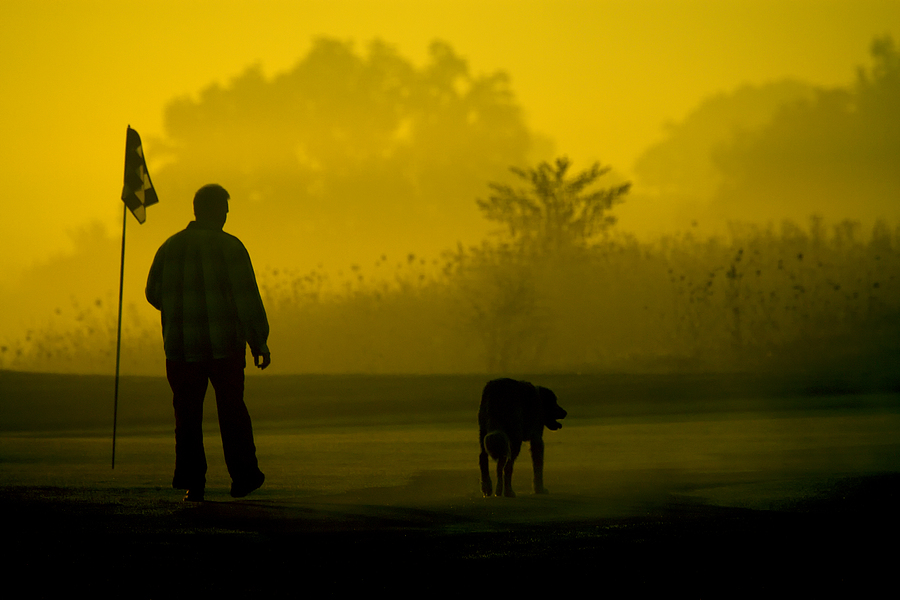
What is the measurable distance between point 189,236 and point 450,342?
21.3 m

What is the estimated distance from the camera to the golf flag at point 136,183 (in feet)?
43.9

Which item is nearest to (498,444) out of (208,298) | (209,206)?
(208,298)

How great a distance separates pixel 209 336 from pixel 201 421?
56 cm

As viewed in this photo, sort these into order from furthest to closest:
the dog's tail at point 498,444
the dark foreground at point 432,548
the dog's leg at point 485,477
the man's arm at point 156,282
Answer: the dog's leg at point 485,477 → the dog's tail at point 498,444 → the man's arm at point 156,282 → the dark foreground at point 432,548

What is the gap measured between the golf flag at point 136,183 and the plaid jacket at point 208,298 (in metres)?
4.30

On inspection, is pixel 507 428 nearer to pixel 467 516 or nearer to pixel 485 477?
pixel 485 477

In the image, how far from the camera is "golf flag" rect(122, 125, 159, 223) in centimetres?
1339

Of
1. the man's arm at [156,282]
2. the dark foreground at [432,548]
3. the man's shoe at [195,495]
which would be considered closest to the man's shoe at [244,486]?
the dark foreground at [432,548]

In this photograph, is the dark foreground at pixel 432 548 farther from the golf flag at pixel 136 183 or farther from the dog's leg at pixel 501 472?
the golf flag at pixel 136 183

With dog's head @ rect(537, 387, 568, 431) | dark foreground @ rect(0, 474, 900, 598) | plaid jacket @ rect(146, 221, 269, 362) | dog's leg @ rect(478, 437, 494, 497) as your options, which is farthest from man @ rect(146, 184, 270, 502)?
dog's head @ rect(537, 387, 568, 431)

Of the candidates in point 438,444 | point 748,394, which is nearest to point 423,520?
point 438,444

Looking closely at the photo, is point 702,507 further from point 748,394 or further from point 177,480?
point 748,394

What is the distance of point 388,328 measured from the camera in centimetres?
3102

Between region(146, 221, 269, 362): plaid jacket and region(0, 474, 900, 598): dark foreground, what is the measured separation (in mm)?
1041
